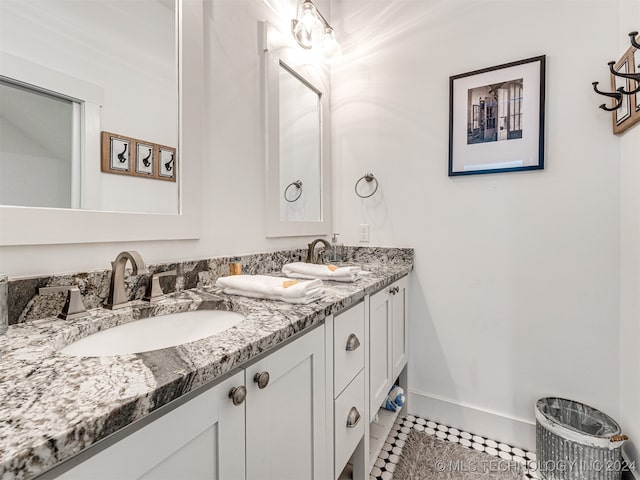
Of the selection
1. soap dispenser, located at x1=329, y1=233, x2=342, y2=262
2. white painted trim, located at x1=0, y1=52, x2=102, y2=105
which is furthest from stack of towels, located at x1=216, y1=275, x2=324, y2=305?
soap dispenser, located at x1=329, y1=233, x2=342, y2=262

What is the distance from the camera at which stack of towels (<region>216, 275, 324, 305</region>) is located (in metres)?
0.90

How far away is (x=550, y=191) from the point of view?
1.45 m

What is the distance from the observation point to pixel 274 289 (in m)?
0.93

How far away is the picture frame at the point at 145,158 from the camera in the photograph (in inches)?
38.5

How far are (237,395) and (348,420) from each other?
0.63 meters

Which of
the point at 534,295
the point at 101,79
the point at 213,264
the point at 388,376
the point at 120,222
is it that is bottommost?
the point at 388,376

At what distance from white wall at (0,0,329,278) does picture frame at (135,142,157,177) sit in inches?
7.4

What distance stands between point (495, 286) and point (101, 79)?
70.6 inches

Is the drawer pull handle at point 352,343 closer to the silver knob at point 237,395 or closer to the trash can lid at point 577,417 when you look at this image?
the silver knob at point 237,395

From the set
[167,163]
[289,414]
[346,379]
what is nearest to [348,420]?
[346,379]

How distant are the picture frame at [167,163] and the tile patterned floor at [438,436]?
4.73 feet

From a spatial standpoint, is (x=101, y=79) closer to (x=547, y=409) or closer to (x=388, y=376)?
(x=388, y=376)

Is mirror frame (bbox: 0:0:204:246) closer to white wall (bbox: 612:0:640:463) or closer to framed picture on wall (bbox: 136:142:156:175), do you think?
framed picture on wall (bbox: 136:142:156:175)

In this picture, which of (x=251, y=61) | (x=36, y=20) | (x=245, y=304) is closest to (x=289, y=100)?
(x=251, y=61)
